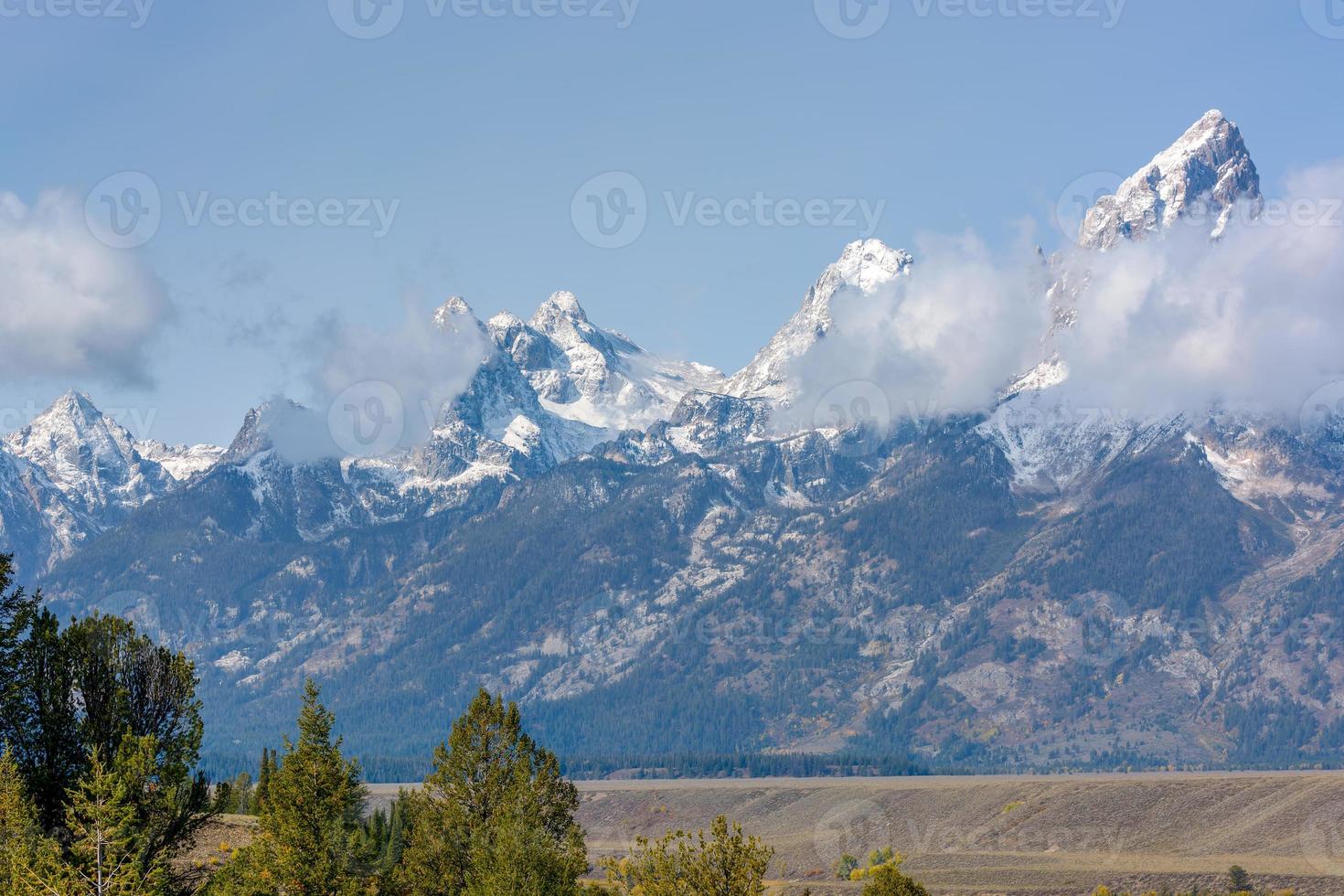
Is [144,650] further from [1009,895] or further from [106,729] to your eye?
[1009,895]

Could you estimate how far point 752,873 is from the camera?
6644 centimetres

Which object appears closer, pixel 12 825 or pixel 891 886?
pixel 12 825

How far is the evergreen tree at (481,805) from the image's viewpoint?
89.7 metres

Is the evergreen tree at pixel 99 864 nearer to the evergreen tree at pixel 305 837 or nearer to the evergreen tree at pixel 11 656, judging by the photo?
the evergreen tree at pixel 305 837

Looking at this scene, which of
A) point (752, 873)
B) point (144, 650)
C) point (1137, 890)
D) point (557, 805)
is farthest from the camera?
point (1137, 890)

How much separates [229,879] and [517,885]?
612 inches

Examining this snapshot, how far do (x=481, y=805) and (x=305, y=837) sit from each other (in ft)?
67.7

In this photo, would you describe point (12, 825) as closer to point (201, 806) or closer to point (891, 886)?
point (201, 806)

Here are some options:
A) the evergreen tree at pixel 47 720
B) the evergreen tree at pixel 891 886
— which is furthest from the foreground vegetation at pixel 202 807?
the evergreen tree at pixel 891 886

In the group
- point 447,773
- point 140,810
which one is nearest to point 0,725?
point 140,810

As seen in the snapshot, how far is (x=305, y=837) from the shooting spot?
7456 cm

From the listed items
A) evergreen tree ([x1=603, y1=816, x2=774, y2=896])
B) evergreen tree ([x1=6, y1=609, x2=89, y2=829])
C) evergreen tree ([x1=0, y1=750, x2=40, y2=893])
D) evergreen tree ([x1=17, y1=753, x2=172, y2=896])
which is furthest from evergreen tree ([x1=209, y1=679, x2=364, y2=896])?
evergreen tree ([x1=603, y1=816, x2=774, y2=896])

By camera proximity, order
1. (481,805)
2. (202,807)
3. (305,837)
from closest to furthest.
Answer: (305,837) → (202,807) → (481,805)

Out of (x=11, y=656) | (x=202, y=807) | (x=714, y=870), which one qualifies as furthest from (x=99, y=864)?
(x=714, y=870)
